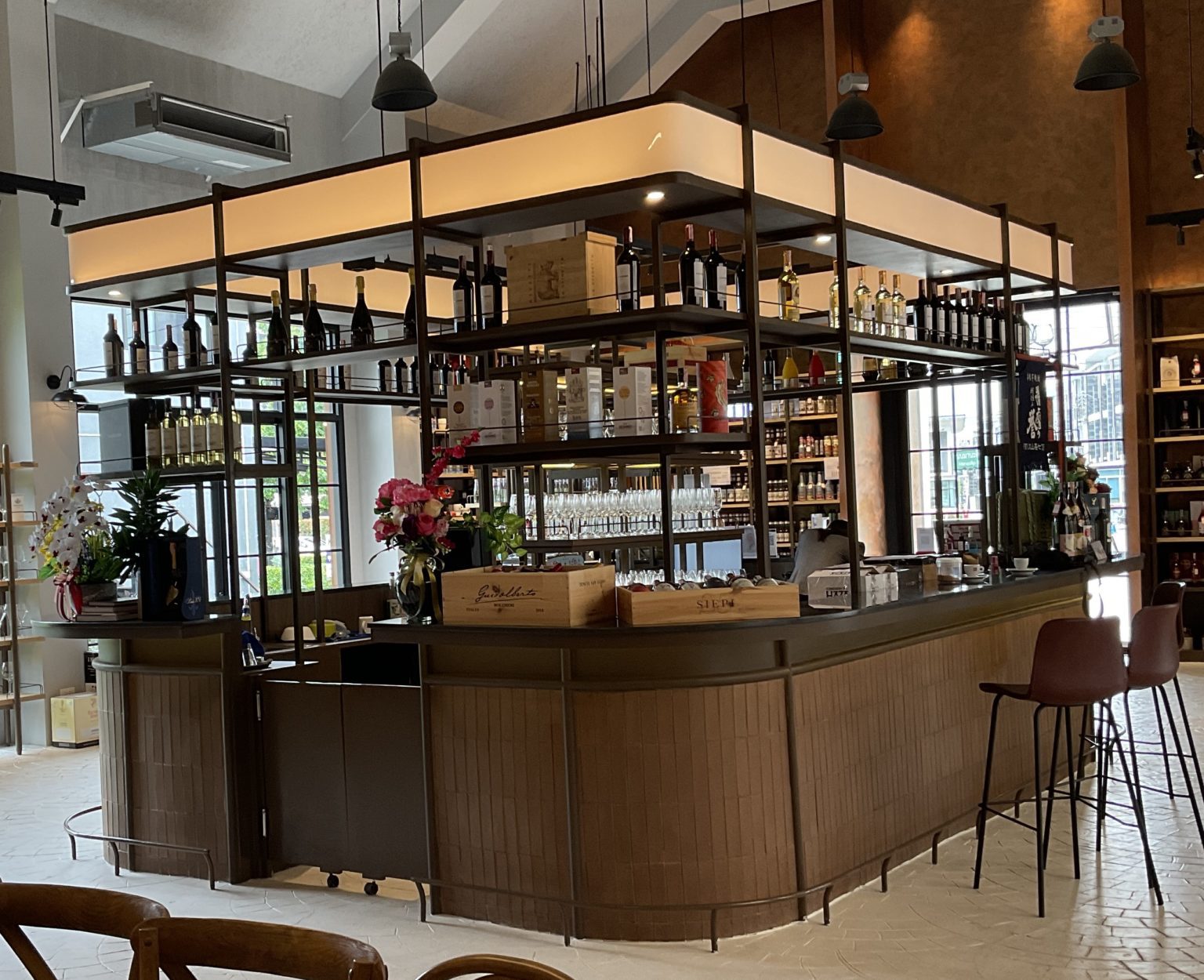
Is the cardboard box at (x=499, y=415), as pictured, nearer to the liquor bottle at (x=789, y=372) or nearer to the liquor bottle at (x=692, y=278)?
the liquor bottle at (x=692, y=278)

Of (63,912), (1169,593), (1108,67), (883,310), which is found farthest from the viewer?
(1108,67)

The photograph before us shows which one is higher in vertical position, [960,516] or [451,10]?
[451,10]

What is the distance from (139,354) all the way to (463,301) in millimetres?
2150

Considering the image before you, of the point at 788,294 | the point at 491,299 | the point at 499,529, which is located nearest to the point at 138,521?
the point at 499,529

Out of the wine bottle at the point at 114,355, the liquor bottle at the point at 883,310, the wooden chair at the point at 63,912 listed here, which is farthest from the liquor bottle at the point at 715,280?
the wooden chair at the point at 63,912

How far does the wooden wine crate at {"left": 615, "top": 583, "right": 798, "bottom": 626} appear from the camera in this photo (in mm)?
4688

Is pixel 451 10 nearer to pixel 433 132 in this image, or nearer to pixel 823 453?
pixel 433 132

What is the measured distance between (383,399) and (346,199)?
79.9 inches

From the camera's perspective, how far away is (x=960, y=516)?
12719 millimetres

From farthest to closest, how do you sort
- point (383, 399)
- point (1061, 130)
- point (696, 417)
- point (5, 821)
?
point (1061, 130)
point (383, 399)
point (5, 821)
point (696, 417)

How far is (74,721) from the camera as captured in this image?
31.3ft

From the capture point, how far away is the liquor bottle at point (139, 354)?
6.86 m

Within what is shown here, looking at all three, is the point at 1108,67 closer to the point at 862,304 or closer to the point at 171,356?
the point at 862,304

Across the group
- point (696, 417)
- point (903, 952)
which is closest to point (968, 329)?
point (696, 417)
